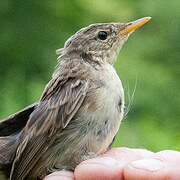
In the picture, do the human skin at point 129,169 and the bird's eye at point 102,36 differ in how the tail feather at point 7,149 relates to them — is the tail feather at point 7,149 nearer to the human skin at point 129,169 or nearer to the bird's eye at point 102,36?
the human skin at point 129,169

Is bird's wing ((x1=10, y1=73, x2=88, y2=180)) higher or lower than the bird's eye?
lower

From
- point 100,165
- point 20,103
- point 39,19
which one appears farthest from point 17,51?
point 100,165

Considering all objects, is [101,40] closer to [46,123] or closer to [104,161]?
[46,123]

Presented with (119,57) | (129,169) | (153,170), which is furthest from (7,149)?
(119,57)

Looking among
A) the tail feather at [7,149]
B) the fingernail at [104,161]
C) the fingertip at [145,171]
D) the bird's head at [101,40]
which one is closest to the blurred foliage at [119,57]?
the bird's head at [101,40]

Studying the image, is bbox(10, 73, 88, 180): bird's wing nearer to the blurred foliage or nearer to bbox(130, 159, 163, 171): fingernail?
bbox(130, 159, 163, 171): fingernail

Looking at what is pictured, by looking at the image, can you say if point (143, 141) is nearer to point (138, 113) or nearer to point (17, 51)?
point (138, 113)

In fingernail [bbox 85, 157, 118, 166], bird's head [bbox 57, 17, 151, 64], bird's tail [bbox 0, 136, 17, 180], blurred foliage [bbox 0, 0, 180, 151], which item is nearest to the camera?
fingernail [bbox 85, 157, 118, 166]

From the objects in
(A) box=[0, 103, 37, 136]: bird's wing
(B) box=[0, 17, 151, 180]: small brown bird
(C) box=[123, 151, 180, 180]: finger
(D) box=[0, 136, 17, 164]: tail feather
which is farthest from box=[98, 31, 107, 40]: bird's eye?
(C) box=[123, 151, 180, 180]: finger
